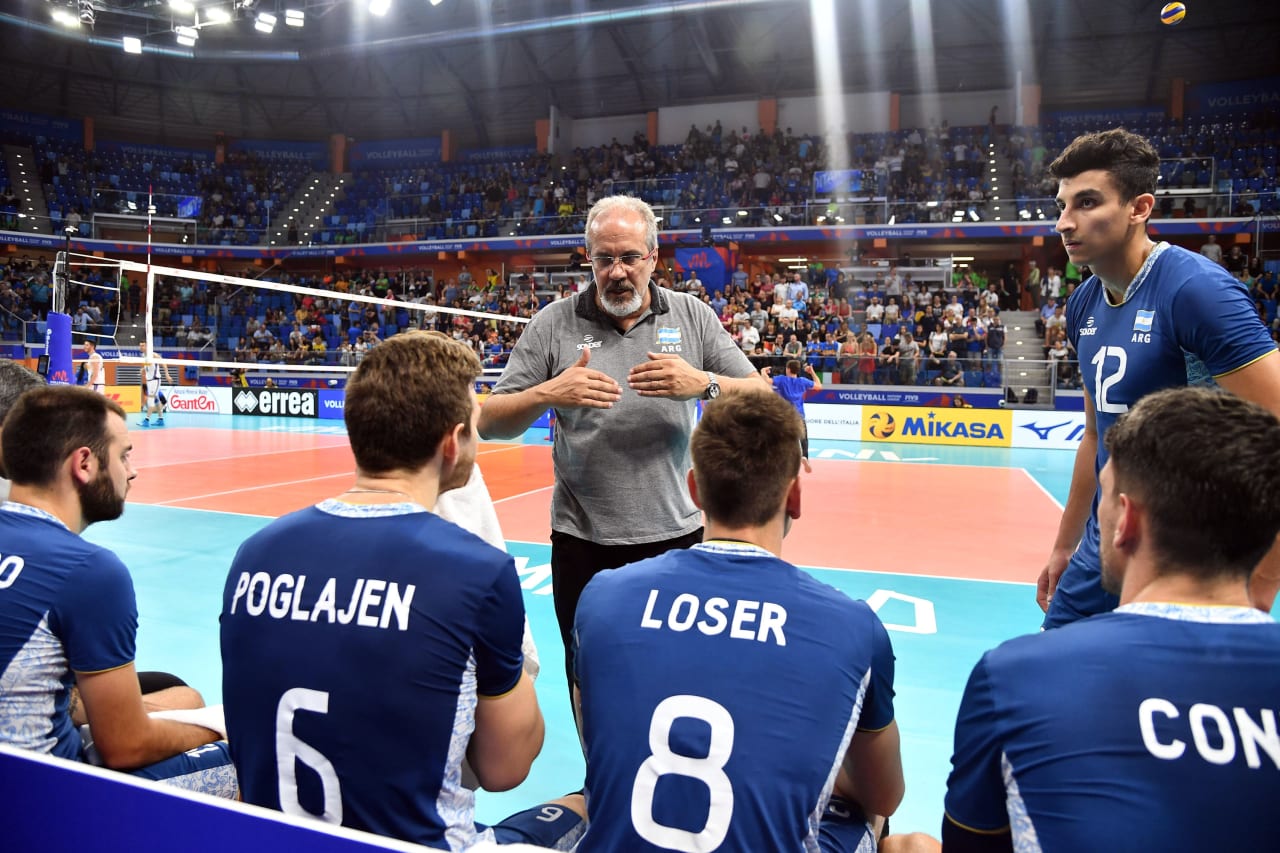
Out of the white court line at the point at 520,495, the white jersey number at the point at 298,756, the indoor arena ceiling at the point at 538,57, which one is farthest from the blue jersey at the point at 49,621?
the indoor arena ceiling at the point at 538,57

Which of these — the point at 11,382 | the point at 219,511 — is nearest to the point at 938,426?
the point at 219,511

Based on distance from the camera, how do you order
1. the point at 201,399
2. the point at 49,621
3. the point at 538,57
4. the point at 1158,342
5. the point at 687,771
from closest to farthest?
the point at 687,771 → the point at 49,621 → the point at 1158,342 → the point at 201,399 → the point at 538,57

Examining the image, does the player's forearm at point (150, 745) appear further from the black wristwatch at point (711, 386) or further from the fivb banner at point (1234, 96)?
the fivb banner at point (1234, 96)

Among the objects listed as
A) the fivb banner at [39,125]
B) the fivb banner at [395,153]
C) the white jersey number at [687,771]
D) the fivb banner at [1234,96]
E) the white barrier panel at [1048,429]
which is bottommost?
the white barrier panel at [1048,429]

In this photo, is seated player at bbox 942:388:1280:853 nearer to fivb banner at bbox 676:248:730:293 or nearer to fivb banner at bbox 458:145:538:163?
fivb banner at bbox 676:248:730:293

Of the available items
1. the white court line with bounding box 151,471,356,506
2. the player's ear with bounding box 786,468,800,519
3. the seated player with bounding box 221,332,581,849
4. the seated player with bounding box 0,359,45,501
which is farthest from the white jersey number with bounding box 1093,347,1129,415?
the white court line with bounding box 151,471,356,506

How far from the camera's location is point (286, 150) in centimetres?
3459

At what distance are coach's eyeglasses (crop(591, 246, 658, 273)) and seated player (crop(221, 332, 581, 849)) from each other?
139 centimetres

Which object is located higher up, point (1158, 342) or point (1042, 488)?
point (1158, 342)

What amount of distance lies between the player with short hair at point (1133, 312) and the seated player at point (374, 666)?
5.60 ft

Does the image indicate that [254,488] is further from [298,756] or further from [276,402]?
[276,402]

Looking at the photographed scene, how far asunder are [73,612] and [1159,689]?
6.99 feet

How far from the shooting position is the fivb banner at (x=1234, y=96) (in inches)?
972

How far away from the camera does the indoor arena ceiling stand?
24.5m
